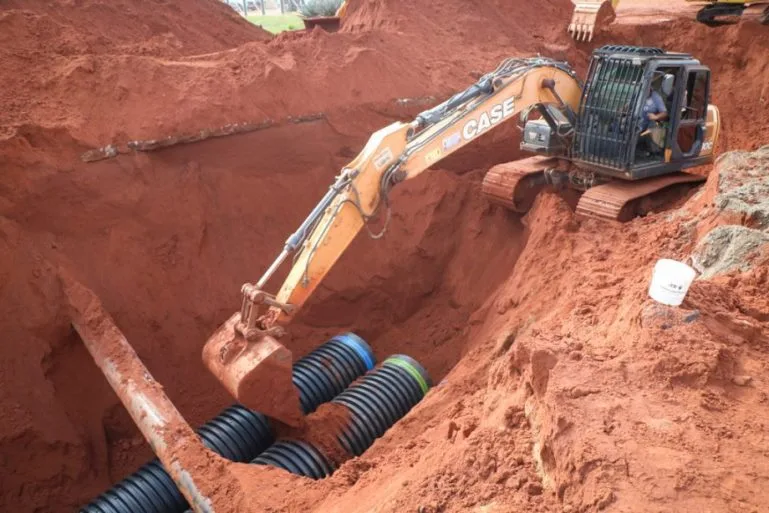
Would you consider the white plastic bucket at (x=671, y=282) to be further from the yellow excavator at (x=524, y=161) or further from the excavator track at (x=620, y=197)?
the excavator track at (x=620, y=197)

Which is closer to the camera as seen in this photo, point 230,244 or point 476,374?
point 476,374

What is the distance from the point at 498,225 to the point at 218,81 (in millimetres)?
4158

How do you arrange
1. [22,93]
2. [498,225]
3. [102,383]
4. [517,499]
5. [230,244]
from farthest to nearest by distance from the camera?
[498,225] → [230,244] → [22,93] → [102,383] → [517,499]

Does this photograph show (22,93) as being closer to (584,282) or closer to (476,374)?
(476,374)

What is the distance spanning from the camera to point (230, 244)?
795cm

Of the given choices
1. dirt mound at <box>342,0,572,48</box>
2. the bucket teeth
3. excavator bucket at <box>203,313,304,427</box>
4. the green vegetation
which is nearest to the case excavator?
excavator bucket at <box>203,313,304,427</box>

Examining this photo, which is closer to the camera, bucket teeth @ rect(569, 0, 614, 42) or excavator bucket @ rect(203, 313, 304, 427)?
excavator bucket @ rect(203, 313, 304, 427)

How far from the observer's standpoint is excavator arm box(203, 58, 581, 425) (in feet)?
17.3

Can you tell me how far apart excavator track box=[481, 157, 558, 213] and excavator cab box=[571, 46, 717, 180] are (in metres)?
0.61

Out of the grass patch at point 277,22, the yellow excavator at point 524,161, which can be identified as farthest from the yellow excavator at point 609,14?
the grass patch at point 277,22

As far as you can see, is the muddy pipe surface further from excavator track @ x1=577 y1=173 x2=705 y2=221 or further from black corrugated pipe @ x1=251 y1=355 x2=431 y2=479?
excavator track @ x1=577 y1=173 x2=705 y2=221

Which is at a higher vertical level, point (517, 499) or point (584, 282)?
point (584, 282)

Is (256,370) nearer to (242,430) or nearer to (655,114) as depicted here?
(242,430)

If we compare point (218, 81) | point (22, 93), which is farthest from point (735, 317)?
point (22, 93)
